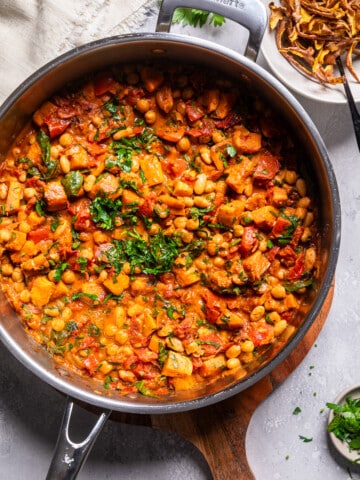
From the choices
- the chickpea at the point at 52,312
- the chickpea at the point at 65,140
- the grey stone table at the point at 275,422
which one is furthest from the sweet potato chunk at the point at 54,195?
the grey stone table at the point at 275,422

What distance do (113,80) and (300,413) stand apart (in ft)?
8.48

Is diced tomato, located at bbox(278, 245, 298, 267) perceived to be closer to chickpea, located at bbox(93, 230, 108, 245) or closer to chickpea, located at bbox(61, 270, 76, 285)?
chickpea, located at bbox(93, 230, 108, 245)

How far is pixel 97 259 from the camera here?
160 inches

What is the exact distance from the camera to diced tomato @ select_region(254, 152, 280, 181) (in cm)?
405

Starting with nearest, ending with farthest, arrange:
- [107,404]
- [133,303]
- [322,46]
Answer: [107,404] < [133,303] < [322,46]

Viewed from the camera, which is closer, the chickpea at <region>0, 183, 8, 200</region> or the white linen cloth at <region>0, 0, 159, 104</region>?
the chickpea at <region>0, 183, 8, 200</region>

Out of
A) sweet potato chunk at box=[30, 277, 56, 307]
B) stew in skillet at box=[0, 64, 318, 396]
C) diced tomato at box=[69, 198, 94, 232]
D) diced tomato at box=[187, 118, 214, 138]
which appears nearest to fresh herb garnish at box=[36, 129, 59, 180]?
stew in skillet at box=[0, 64, 318, 396]

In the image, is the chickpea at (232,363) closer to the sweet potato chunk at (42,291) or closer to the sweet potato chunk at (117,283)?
the sweet potato chunk at (117,283)

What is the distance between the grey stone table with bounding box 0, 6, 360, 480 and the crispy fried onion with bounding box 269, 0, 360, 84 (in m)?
0.30

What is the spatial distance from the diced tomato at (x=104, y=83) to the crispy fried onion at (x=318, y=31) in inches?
44.1

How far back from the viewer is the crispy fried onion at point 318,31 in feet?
14.1

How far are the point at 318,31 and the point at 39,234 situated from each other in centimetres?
231

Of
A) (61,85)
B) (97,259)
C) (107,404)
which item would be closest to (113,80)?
(61,85)

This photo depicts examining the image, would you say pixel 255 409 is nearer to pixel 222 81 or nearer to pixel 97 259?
pixel 97 259
